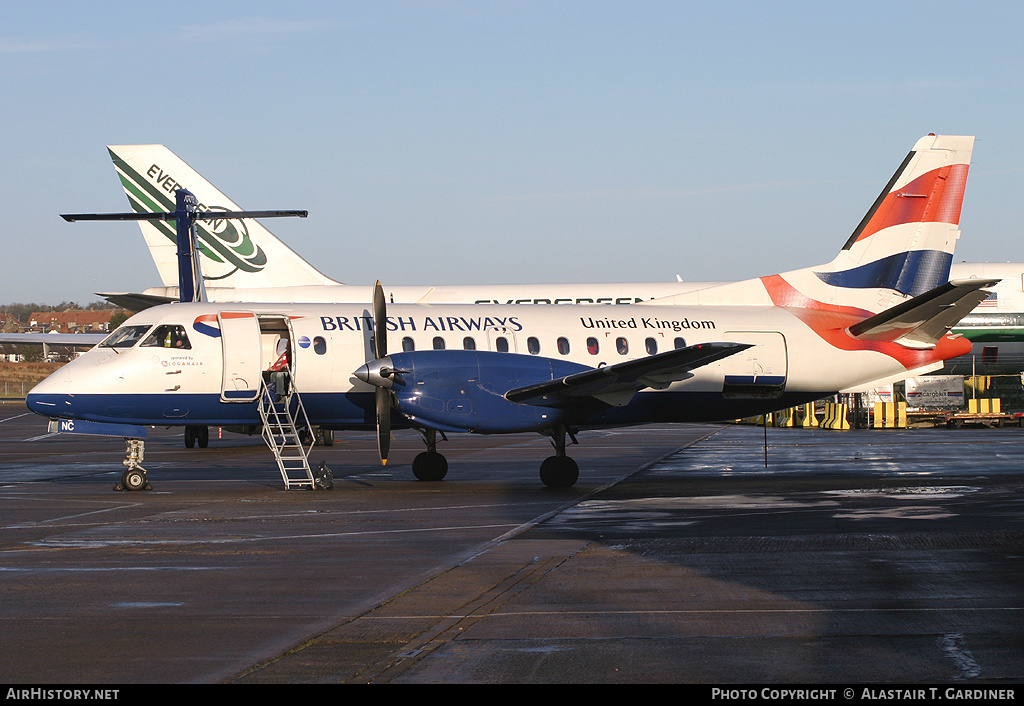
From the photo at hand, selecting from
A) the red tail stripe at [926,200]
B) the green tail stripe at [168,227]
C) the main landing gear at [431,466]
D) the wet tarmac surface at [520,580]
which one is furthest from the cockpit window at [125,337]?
the green tail stripe at [168,227]

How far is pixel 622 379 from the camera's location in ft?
59.2

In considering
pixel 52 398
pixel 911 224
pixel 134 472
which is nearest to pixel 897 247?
pixel 911 224

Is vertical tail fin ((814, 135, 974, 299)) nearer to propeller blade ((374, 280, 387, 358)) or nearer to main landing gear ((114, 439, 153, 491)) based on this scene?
propeller blade ((374, 280, 387, 358))

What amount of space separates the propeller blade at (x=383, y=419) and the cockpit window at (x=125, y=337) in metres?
4.67

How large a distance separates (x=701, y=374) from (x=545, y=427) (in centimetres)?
361

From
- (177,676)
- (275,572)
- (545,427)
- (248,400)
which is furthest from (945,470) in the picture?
(177,676)

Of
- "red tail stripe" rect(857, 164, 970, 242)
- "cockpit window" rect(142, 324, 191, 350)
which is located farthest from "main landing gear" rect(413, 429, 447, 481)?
"red tail stripe" rect(857, 164, 970, 242)

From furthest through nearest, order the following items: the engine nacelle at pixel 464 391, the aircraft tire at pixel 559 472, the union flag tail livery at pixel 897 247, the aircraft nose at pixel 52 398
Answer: the union flag tail livery at pixel 897 247 → the aircraft tire at pixel 559 472 → the engine nacelle at pixel 464 391 → the aircraft nose at pixel 52 398

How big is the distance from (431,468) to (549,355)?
10.6 ft

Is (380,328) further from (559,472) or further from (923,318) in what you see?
(923,318)

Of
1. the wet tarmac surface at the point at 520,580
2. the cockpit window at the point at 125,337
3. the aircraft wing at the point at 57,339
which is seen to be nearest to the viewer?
the wet tarmac surface at the point at 520,580

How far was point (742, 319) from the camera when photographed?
2156cm

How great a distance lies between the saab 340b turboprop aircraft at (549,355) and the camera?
60.2ft

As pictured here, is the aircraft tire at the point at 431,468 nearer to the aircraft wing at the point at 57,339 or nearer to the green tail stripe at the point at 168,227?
the green tail stripe at the point at 168,227
